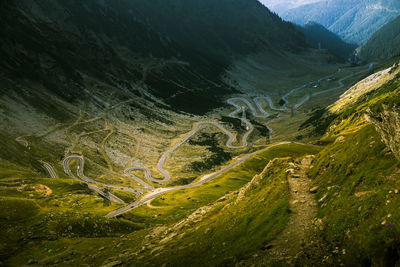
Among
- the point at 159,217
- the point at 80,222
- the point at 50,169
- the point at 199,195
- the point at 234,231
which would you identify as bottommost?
the point at 159,217

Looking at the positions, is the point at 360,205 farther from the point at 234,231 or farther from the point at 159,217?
the point at 159,217

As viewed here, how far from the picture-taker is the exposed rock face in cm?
2919

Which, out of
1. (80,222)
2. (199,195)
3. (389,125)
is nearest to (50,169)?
(199,195)

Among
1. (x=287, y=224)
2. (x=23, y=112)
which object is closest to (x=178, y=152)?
(x=23, y=112)

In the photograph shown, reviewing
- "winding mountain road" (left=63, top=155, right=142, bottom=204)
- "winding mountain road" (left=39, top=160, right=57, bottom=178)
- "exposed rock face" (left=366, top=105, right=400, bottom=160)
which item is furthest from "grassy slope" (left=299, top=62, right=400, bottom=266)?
"winding mountain road" (left=39, top=160, right=57, bottom=178)

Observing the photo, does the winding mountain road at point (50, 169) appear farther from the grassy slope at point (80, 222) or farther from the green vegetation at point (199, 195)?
the green vegetation at point (199, 195)

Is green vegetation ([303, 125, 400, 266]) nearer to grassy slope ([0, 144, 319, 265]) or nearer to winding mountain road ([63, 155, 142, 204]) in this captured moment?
grassy slope ([0, 144, 319, 265])

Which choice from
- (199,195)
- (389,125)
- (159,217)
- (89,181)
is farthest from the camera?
(89,181)

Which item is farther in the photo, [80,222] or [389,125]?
[80,222]

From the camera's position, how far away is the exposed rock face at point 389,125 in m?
29.2

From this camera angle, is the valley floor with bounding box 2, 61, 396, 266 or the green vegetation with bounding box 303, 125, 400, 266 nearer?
the green vegetation with bounding box 303, 125, 400, 266

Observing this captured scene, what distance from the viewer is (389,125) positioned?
3044 cm

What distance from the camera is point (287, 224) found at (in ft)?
106

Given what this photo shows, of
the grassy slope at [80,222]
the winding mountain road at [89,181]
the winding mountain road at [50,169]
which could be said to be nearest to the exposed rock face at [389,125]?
the grassy slope at [80,222]
